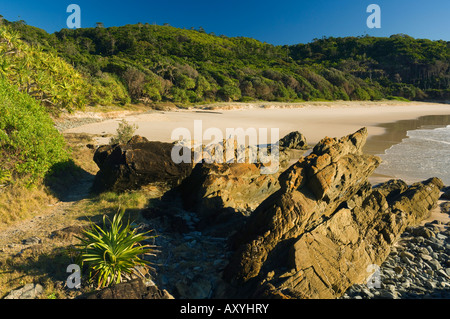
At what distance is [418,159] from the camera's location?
17.7m

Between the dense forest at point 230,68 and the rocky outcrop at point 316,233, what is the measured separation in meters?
16.1

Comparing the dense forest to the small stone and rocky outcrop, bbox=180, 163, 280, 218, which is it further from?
the small stone

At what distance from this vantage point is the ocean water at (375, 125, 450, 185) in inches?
574

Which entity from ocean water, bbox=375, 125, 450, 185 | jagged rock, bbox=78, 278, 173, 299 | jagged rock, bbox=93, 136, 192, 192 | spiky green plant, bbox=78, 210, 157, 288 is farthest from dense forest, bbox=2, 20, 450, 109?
ocean water, bbox=375, 125, 450, 185

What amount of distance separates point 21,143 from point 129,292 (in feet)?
21.3

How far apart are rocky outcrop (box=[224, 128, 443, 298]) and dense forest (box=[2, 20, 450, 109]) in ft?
52.7

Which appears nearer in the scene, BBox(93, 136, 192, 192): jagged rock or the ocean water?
BBox(93, 136, 192, 192): jagged rock

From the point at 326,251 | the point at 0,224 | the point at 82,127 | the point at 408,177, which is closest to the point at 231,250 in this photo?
the point at 326,251

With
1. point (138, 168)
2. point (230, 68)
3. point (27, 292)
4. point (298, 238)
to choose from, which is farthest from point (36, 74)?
point (230, 68)

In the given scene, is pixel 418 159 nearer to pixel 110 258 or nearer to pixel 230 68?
pixel 110 258

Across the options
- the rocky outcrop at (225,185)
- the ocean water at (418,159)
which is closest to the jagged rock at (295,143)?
the ocean water at (418,159)
